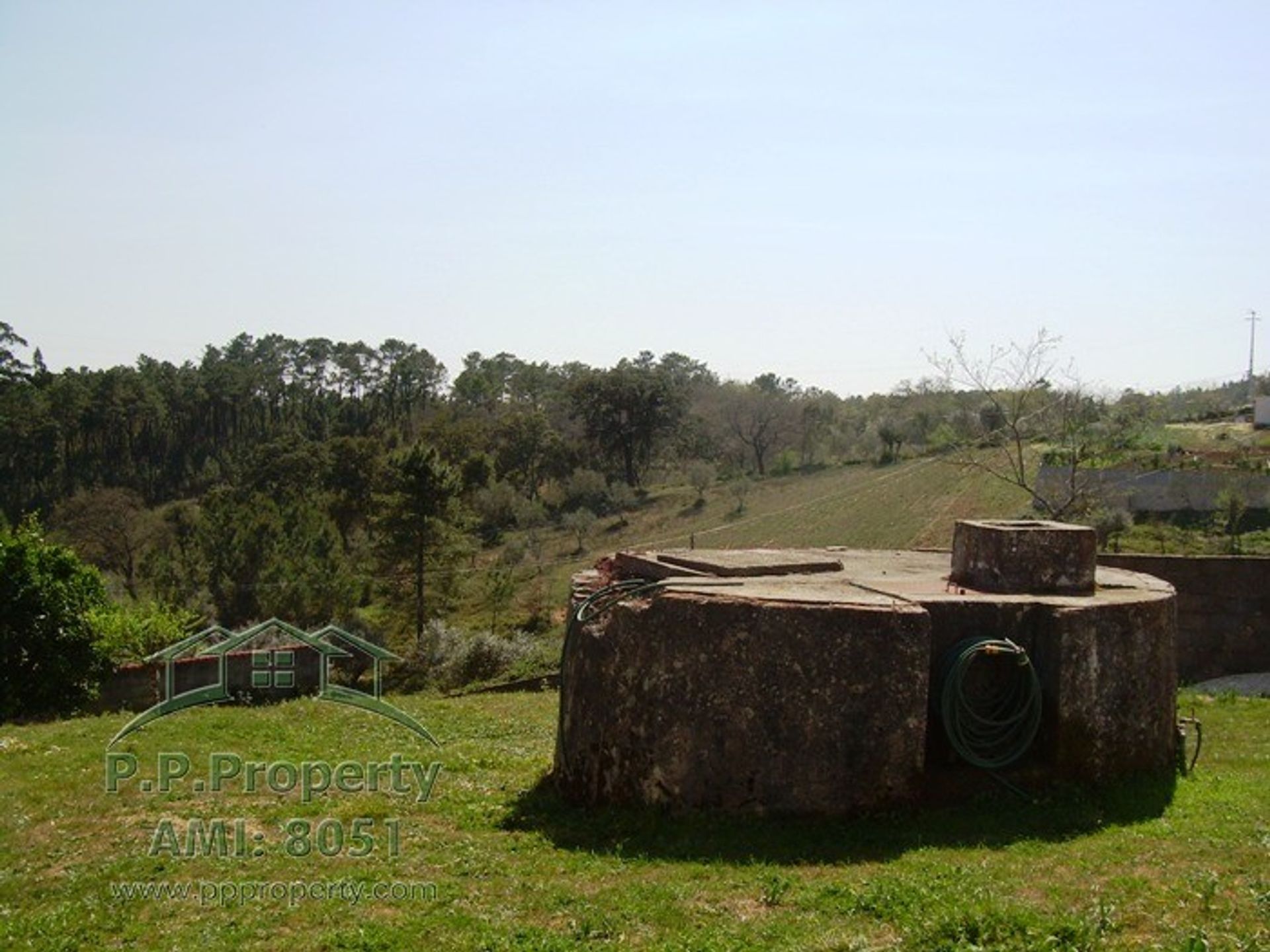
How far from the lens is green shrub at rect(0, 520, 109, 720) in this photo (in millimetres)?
15633

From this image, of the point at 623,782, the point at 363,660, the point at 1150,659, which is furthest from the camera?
the point at 363,660

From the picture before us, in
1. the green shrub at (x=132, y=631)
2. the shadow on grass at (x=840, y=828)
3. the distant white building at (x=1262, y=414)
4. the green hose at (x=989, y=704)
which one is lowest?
the green shrub at (x=132, y=631)

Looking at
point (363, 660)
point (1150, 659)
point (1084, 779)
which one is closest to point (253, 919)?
point (1084, 779)

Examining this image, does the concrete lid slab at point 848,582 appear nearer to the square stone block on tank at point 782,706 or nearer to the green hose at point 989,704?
the square stone block on tank at point 782,706

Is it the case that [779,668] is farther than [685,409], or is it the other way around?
[685,409]

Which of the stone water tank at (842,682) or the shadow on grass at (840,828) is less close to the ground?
the stone water tank at (842,682)

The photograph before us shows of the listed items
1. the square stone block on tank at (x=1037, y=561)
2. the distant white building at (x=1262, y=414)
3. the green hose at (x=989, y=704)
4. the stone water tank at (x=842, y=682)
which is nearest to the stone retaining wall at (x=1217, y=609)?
the square stone block on tank at (x=1037, y=561)

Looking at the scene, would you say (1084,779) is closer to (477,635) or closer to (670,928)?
(670,928)

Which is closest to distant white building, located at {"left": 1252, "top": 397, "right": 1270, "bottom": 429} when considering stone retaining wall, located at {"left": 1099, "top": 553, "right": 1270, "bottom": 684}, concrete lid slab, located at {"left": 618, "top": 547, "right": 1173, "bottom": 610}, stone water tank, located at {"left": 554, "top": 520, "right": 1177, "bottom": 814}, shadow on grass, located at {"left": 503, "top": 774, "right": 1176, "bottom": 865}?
stone retaining wall, located at {"left": 1099, "top": 553, "right": 1270, "bottom": 684}

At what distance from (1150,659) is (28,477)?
2121 inches

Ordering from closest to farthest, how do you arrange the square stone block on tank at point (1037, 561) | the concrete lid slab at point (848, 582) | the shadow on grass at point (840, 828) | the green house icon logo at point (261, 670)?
the shadow on grass at point (840, 828), the concrete lid slab at point (848, 582), the square stone block on tank at point (1037, 561), the green house icon logo at point (261, 670)

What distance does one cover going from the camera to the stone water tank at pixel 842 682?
7.27m

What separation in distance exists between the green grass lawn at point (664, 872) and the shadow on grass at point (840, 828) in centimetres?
2

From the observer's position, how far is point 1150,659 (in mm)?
8289
